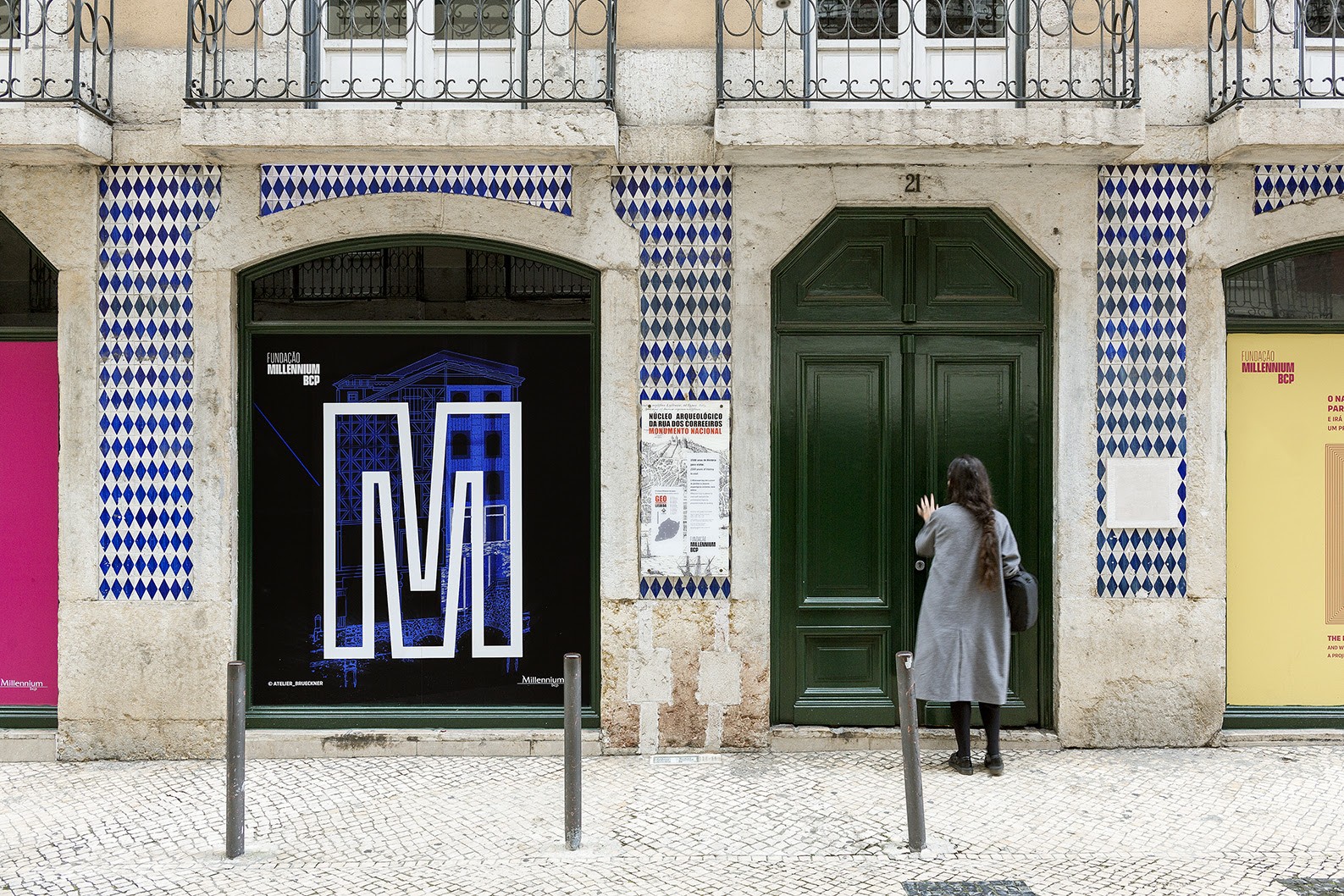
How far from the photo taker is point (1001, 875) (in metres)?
4.39

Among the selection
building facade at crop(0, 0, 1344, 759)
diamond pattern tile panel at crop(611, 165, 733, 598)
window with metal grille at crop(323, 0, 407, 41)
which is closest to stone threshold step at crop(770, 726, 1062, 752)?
building facade at crop(0, 0, 1344, 759)

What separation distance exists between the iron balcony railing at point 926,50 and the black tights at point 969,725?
11.9ft

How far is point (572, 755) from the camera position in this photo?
4.65 metres

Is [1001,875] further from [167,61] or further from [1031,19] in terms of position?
[167,61]

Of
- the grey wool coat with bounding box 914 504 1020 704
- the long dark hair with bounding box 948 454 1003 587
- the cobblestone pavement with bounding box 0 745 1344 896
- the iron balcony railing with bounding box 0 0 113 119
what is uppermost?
the iron balcony railing with bounding box 0 0 113 119

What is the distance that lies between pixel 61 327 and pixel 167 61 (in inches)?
71.3

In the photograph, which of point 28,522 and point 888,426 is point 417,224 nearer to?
point 28,522

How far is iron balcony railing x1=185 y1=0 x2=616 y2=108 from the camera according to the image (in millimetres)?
6254

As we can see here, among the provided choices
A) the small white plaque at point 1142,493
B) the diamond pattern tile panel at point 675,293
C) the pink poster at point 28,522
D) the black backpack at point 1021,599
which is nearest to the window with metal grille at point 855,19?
the diamond pattern tile panel at point 675,293

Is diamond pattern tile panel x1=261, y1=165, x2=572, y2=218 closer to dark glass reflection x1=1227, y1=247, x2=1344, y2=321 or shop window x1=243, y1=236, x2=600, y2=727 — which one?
shop window x1=243, y1=236, x2=600, y2=727

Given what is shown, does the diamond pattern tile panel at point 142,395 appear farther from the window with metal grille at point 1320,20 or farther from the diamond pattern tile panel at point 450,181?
the window with metal grille at point 1320,20

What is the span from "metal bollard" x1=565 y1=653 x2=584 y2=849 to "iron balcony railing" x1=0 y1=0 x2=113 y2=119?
4639mm

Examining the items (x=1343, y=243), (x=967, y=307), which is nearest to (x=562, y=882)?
(x=967, y=307)

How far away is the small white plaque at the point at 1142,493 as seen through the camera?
6.38 metres
